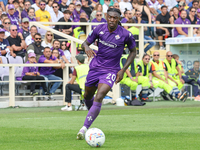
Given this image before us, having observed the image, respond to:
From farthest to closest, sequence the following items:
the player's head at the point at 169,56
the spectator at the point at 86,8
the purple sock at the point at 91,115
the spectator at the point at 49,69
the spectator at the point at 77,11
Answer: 1. the spectator at the point at 86,8
2. the spectator at the point at 77,11
3. the player's head at the point at 169,56
4. the spectator at the point at 49,69
5. the purple sock at the point at 91,115

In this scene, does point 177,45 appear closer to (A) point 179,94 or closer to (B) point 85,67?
(A) point 179,94

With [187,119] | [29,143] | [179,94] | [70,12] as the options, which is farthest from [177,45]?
[29,143]

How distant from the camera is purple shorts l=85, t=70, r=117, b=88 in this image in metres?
7.44

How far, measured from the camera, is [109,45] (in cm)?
759

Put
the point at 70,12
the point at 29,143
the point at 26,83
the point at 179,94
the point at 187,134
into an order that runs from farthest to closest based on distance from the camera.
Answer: the point at 70,12
the point at 179,94
the point at 26,83
the point at 187,134
the point at 29,143

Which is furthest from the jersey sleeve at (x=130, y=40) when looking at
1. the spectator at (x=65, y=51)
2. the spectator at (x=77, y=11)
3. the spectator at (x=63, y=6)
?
the spectator at (x=63, y=6)

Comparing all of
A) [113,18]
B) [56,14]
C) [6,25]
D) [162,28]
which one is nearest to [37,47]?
[6,25]

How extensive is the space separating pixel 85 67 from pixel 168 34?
24.5ft

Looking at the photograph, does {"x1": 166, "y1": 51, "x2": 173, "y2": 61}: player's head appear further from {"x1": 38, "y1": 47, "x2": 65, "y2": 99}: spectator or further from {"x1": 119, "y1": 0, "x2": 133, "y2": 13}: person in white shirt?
{"x1": 38, "y1": 47, "x2": 65, "y2": 99}: spectator

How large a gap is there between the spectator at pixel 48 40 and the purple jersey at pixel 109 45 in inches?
321

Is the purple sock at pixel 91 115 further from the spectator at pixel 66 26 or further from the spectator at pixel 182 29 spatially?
the spectator at pixel 182 29

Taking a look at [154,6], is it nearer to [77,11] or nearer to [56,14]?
[77,11]

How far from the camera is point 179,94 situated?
16.2 m

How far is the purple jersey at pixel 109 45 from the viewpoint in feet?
24.9
